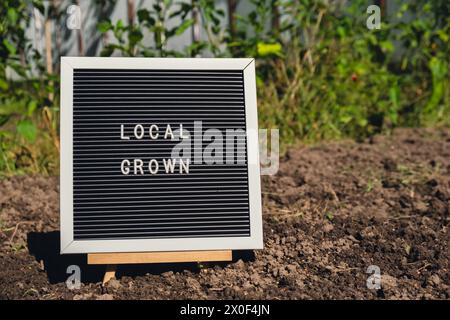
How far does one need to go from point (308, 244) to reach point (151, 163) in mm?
765

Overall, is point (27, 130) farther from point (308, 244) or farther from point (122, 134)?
point (308, 244)

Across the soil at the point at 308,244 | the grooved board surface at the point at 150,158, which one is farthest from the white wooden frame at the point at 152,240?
the soil at the point at 308,244

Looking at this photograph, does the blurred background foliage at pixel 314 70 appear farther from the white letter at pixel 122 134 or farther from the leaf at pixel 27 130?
the white letter at pixel 122 134

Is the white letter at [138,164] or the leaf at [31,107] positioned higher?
the leaf at [31,107]

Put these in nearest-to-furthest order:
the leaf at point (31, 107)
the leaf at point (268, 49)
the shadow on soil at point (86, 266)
Result: the shadow on soil at point (86, 266), the leaf at point (31, 107), the leaf at point (268, 49)

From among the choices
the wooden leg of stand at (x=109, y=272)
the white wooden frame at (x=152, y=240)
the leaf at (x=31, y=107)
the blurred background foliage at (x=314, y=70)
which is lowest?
the wooden leg of stand at (x=109, y=272)

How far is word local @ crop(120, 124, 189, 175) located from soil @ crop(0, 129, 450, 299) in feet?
1.29

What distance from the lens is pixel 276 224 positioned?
129 inches

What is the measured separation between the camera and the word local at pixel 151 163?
2.68m

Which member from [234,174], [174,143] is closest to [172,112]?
[174,143]

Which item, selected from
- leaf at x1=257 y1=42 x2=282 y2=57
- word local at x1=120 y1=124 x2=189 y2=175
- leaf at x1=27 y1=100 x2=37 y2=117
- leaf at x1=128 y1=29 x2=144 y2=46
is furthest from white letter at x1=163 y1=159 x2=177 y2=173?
leaf at x1=257 y1=42 x2=282 y2=57

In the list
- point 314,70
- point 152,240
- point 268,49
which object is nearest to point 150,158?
point 152,240

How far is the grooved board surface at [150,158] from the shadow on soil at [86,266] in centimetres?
23
